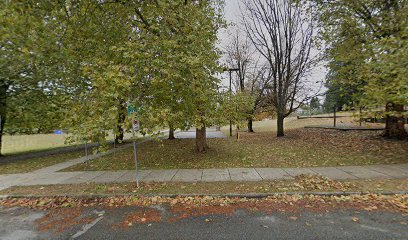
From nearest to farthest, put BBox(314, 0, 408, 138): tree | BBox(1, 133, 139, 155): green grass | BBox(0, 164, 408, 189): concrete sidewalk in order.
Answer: BBox(0, 164, 408, 189): concrete sidewalk < BBox(314, 0, 408, 138): tree < BBox(1, 133, 139, 155): green grass

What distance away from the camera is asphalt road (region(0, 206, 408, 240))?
342cm

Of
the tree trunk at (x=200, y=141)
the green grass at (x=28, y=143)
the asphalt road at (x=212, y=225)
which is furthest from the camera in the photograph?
the green grass at (x=28, y=143)

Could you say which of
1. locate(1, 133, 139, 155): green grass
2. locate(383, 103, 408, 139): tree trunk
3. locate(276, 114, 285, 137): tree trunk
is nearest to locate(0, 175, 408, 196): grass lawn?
locate(383, 103, 408, 139): tree trunk

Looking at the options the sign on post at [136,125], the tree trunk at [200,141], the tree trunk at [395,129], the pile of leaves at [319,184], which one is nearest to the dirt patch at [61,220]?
the sign on post at [136,125]

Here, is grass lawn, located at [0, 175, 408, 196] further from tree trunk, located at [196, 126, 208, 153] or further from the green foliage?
tree trunk, located at [196, 126, 208, 153]

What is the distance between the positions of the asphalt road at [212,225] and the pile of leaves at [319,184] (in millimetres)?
1137

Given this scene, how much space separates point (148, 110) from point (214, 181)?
9.73ft

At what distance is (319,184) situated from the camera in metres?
5.46

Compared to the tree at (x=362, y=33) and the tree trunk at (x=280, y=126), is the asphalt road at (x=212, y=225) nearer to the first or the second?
the tree at (x=362, y=33)

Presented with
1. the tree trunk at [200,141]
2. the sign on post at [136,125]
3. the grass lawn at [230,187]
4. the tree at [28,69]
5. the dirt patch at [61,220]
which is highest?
the tree at [28,69]

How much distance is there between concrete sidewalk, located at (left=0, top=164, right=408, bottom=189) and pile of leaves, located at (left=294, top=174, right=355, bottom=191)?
20.0 inches

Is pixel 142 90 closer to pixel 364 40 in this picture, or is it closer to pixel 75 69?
pixel 75 69

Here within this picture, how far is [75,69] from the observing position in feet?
32.9

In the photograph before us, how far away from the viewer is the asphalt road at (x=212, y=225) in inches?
135
